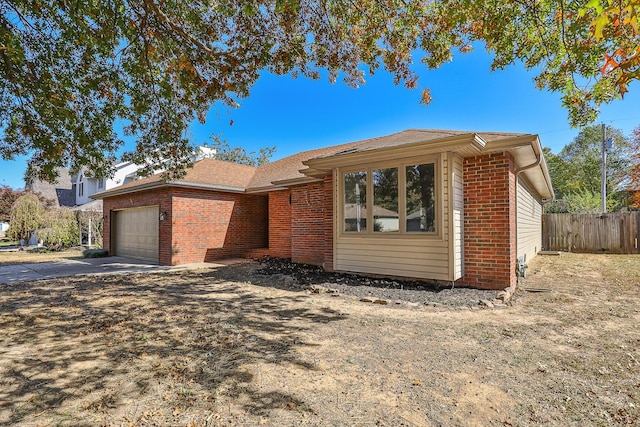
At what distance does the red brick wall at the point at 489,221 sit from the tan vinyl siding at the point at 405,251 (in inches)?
29.0

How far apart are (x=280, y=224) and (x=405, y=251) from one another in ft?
20.0

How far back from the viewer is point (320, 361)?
10.4 feet

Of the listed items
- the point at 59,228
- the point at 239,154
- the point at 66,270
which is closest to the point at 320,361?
the point at 66,270

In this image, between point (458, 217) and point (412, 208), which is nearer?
point (458, 217)

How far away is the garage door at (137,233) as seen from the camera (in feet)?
38.3

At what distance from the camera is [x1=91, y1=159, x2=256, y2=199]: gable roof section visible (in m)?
10.7

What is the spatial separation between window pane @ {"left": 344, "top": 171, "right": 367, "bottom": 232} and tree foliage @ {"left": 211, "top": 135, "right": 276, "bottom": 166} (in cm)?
2905

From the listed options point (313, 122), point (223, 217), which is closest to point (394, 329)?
point (223, 217)

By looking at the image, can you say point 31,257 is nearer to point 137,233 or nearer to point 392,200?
point 137,233

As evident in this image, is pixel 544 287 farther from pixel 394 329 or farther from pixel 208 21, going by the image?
pixel 208 21

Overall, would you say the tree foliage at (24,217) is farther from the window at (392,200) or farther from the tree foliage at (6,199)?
the window at (392,200)

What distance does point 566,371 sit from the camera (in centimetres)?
292

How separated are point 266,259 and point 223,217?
2467 mm

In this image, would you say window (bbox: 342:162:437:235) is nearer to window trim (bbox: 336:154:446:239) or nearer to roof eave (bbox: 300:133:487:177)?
window trim (bbox: 336:154:446:239)
